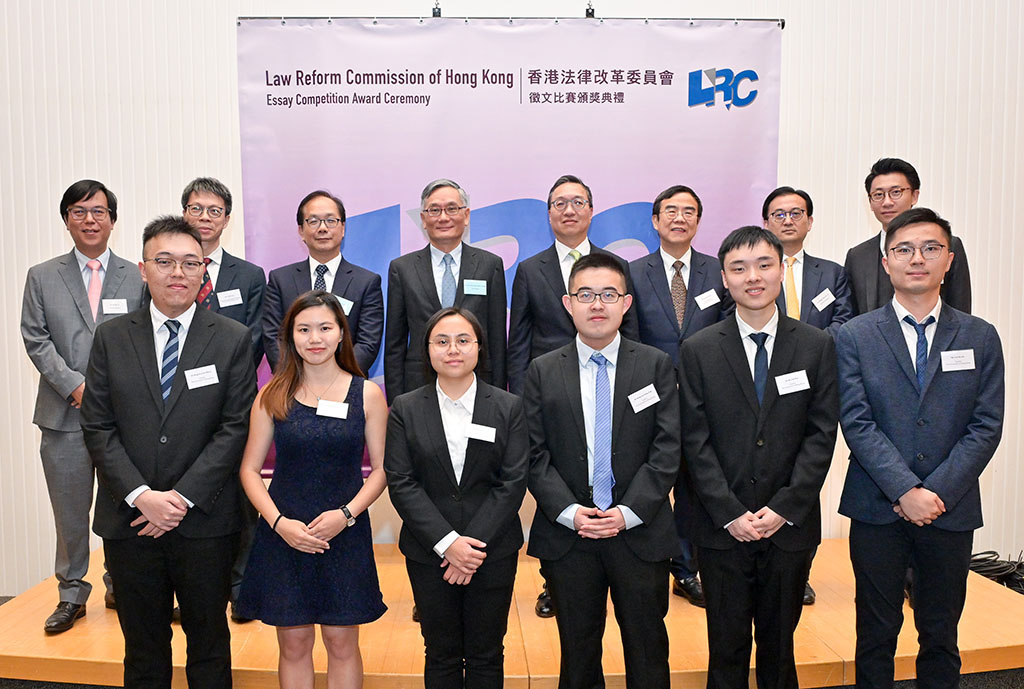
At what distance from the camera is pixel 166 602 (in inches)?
102

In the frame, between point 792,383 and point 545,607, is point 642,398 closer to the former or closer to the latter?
point 792,383

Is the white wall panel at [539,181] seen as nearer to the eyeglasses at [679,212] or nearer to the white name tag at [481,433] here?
the eyeglasses at [679,212]

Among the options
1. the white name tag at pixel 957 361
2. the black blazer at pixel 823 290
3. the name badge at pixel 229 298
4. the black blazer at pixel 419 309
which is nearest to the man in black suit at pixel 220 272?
the name badge at pixel 229 298

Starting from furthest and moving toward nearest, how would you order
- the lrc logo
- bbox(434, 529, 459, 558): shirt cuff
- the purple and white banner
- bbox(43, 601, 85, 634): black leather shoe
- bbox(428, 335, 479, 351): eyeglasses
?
the lrc logo, the purple and white banner, bbox(43, 601, 85, 634): black leather shoe, bbox(428, 335, 479, 351): eyeglasses, bbox(434, 529, 459, 558): shirt cuff

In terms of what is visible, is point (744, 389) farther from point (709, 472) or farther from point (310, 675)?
point (310, 675)

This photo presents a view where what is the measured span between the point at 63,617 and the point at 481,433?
2.24m

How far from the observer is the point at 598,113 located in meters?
4.39

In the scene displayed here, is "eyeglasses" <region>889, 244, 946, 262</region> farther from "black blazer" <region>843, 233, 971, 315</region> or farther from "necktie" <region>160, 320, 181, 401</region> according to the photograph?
"necktie" <region>160, 320, 181, 401</region>

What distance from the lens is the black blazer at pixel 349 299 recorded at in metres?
3.43

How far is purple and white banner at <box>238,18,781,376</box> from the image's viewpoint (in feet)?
14.1

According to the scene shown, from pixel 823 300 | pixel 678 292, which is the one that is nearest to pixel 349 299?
pixel 678 292

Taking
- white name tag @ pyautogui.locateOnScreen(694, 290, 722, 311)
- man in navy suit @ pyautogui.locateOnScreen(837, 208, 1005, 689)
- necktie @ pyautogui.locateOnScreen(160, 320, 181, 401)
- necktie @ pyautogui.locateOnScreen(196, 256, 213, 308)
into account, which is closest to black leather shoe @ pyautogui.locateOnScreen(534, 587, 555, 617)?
man in navy suit @ pyautogui.locateOnScreen(837, 208, 1005, 689)

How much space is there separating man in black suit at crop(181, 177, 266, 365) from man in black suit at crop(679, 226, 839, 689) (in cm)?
202

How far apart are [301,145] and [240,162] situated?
42cm
